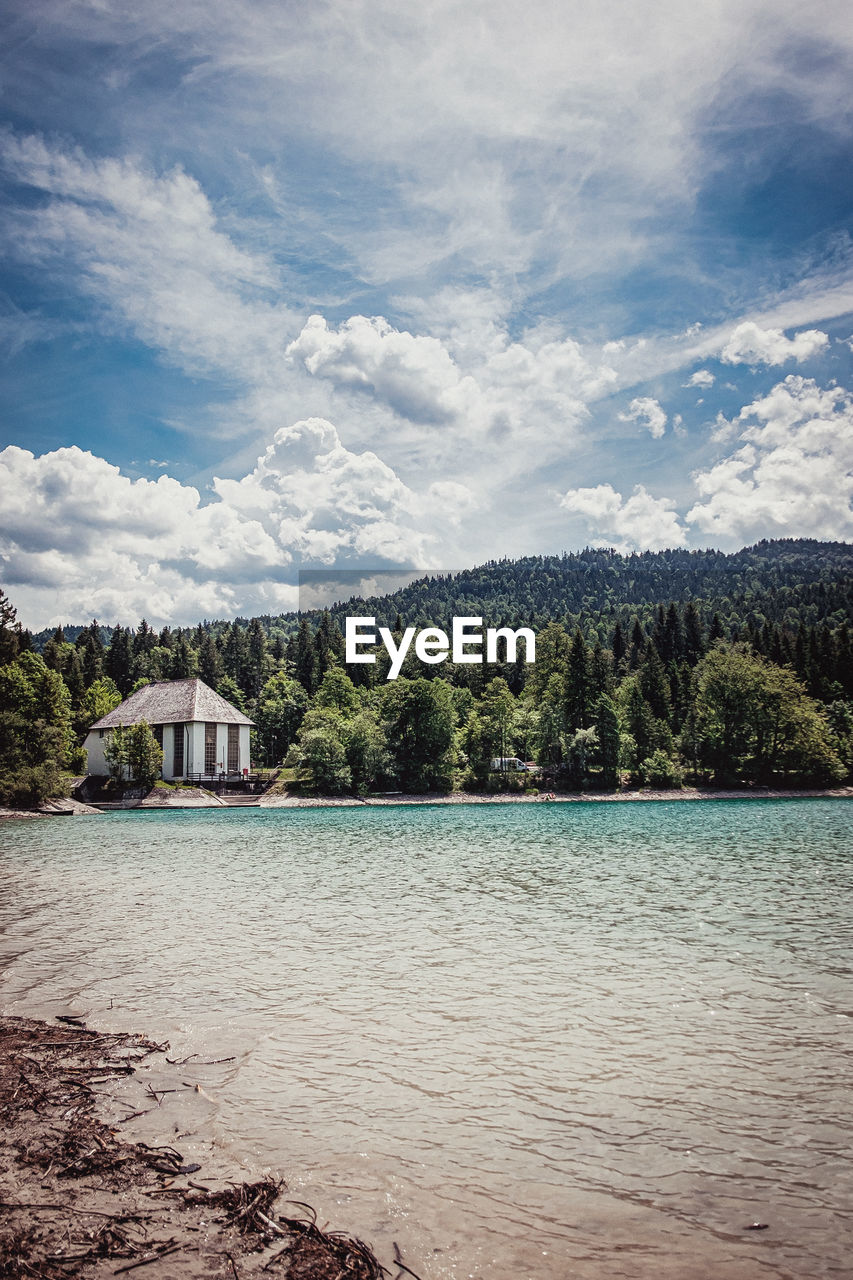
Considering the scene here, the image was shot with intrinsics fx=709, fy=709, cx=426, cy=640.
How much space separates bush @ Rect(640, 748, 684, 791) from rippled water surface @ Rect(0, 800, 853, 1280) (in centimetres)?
5647

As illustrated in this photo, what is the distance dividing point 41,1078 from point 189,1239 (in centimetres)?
331

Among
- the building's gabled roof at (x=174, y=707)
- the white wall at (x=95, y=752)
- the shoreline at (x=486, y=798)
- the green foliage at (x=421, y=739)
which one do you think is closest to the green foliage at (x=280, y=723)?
the building's gabled roof at (x=174, y=707)

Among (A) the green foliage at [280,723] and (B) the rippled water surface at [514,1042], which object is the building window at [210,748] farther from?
(B) the rippled water surface at [514,1042]

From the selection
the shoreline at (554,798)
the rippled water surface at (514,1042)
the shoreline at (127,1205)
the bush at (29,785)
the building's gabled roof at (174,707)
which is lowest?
the shoreline at (554,798)

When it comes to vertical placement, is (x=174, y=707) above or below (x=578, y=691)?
below

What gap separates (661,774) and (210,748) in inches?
1883

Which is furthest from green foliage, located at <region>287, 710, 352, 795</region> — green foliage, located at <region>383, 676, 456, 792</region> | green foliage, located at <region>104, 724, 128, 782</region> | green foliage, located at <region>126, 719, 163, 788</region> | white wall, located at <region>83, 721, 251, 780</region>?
green foliage, located at <region>104, 724, 128, 782</region>

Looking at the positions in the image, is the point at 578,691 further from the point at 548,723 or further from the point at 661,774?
the point at 661,774

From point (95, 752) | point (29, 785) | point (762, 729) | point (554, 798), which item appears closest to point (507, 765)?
point (554, 798)

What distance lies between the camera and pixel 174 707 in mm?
76562

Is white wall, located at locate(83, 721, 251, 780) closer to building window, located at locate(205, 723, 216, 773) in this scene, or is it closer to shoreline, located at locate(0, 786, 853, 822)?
building window, located at locate(205, 723, 216, 773)

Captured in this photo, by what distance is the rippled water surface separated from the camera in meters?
4.74

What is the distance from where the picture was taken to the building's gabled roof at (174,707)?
7512 centimetres

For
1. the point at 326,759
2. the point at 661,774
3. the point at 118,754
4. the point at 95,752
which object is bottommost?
the point at 661,774
